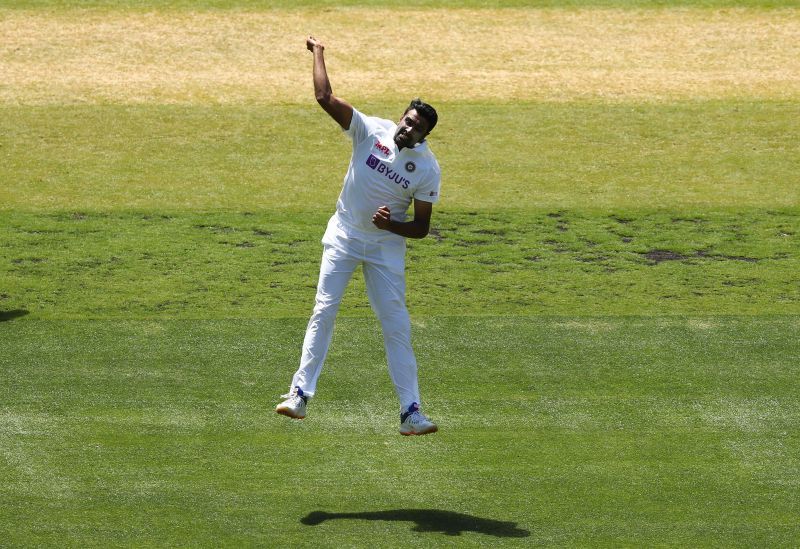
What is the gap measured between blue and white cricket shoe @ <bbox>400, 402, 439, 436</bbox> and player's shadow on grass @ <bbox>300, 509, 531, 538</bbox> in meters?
0.68

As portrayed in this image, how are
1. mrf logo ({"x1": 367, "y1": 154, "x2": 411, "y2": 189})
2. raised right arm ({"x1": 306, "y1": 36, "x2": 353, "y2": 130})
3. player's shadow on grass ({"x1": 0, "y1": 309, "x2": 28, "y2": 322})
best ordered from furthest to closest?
player's shadow on grass ({"x1": 0, "y1": 309, "x2": 28, "y2": 322}) → mrf logo ({"x1": 367, "y1": 154, "x2": 411, "y2": 189}) → raised right arm ({"x1": 306, "y1": 36, "x2": 353, "y2": 130})

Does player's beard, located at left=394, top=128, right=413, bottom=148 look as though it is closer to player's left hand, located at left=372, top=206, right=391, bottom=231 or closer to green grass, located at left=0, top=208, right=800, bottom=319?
→ player's left hand, located at left=372, top=206, right=391, bottom=231

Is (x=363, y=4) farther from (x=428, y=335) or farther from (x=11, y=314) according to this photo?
(x=428, y=335)

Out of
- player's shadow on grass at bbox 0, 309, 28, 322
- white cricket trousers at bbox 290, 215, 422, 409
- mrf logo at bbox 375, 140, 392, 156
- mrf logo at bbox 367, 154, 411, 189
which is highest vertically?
mrf logo at bbox 375, 140, 392, 156

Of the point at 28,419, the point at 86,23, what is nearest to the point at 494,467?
the point at 28,419

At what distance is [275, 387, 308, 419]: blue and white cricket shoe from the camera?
363 inches

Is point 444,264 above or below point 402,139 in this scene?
below

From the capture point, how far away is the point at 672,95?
22.9 meters

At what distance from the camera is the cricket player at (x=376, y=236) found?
30.3 ft

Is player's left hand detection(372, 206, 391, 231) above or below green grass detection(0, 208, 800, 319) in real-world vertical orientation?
above

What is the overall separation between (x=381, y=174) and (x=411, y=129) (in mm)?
424

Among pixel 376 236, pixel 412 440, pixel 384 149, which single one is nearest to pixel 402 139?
pixel 384 149

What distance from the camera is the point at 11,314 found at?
13.1m

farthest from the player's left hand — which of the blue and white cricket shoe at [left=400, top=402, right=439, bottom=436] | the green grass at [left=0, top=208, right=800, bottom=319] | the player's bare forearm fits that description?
the green grass at [left=0, top=208, right=800, bottom=319]
